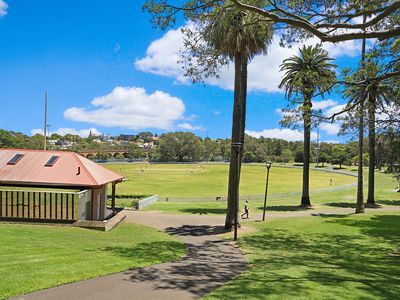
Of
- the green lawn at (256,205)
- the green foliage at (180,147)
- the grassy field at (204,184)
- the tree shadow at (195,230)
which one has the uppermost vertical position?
the green foliage at (180,147)

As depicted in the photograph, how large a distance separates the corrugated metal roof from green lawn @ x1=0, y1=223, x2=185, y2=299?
306cm

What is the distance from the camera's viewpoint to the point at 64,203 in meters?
17.2

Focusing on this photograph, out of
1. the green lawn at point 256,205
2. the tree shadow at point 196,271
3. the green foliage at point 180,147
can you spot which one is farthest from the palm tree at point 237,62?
the green foliage at point 180,147

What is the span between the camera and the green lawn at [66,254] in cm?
811

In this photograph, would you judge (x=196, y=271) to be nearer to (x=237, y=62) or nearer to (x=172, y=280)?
(x=172, y=280)

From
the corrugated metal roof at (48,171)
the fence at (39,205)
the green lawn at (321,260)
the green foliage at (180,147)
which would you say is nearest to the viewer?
the green lawn at (321,260)

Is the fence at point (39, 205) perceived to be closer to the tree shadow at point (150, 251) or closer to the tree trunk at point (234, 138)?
the tree shadow at point (150, 251)

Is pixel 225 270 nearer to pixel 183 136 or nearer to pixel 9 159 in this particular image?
pixel 9 159

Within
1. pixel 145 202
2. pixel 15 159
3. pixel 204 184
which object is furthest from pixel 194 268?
pixel 204 184

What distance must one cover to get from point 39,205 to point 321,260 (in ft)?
40.6

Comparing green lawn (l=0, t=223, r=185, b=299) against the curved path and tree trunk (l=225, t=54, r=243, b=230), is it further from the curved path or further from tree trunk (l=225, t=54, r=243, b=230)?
tree trunk (l=225, t=54, r=243, b=230)

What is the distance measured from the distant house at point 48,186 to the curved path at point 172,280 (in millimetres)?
5763

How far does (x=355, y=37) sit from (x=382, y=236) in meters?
13.0

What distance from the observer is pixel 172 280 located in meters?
9.41
